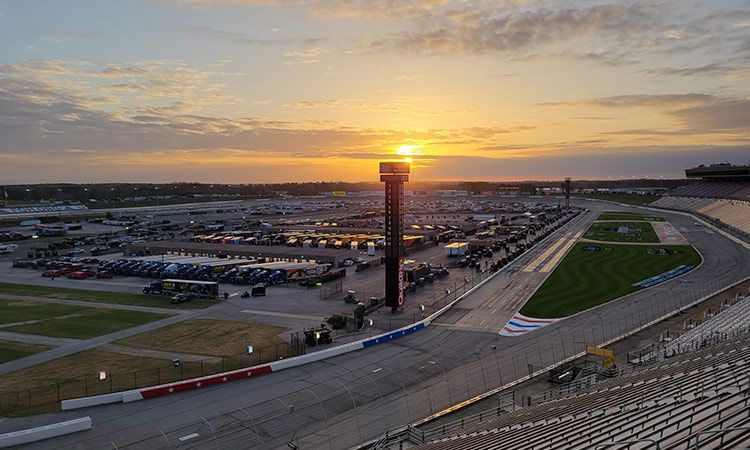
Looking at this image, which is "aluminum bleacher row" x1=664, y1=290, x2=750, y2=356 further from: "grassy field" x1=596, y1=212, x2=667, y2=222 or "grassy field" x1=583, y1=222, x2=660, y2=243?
"grassy field" x1=596, y1=212, x2=667, y2=222

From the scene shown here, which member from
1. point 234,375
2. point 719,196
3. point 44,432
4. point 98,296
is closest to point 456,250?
point 98,296

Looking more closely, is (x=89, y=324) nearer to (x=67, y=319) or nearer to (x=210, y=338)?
(x=67, y=319)

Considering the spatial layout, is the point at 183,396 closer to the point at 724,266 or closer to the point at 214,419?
the point at 214,419

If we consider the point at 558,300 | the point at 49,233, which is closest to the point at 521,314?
the point at 558,300

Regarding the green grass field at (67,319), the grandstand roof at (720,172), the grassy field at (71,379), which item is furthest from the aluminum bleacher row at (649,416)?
the grandstand roof at (720,172)

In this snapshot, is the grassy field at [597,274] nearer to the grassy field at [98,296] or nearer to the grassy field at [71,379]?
the grassy field at [71,379]

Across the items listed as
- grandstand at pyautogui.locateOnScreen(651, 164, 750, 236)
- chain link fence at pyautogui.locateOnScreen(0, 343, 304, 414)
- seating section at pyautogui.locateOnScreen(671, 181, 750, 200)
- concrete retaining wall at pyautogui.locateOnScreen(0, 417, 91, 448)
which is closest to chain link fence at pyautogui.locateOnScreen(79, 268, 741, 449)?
concrete retaining wall at pyautogui.locateOnScreen(0, 417, 91, 448)
